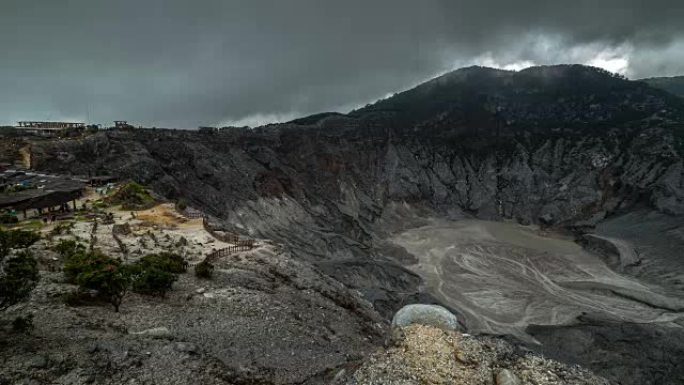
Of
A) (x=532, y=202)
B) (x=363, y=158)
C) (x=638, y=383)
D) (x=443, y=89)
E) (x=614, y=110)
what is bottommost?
(x=638, y=383)

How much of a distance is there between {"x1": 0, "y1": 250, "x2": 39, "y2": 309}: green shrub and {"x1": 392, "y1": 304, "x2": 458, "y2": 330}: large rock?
43.6 feet

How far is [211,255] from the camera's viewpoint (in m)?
27.3

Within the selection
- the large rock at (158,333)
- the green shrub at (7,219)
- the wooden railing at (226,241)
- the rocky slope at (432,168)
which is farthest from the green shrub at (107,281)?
the rocky slope at (432,168)

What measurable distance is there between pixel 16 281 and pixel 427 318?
1443 cm

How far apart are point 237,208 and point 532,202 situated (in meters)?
68.7

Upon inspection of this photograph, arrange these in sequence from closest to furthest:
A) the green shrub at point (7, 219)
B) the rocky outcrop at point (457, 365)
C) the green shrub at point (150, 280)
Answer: the rocky outcrop at point (457, 365) < the green shrub at point (150, 280) < the green shrub at point (7, 219)

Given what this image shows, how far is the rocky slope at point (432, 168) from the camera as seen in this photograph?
5653 cm

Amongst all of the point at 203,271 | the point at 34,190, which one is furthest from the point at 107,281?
the point at 34,190

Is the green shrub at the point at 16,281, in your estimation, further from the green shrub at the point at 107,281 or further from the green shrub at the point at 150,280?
the green shrub at the point at 150,280

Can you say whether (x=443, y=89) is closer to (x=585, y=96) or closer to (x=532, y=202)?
(x=585, y=96)

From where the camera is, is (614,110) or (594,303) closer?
(594,303)

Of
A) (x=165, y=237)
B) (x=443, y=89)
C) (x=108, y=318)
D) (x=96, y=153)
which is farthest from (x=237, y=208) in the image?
(x=443, y=89)

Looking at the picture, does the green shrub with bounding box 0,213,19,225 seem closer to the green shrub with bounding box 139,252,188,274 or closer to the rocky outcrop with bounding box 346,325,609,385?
the green shrub with bounding box 139,252,188,274

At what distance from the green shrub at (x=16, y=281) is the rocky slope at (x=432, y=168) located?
29.8 m
